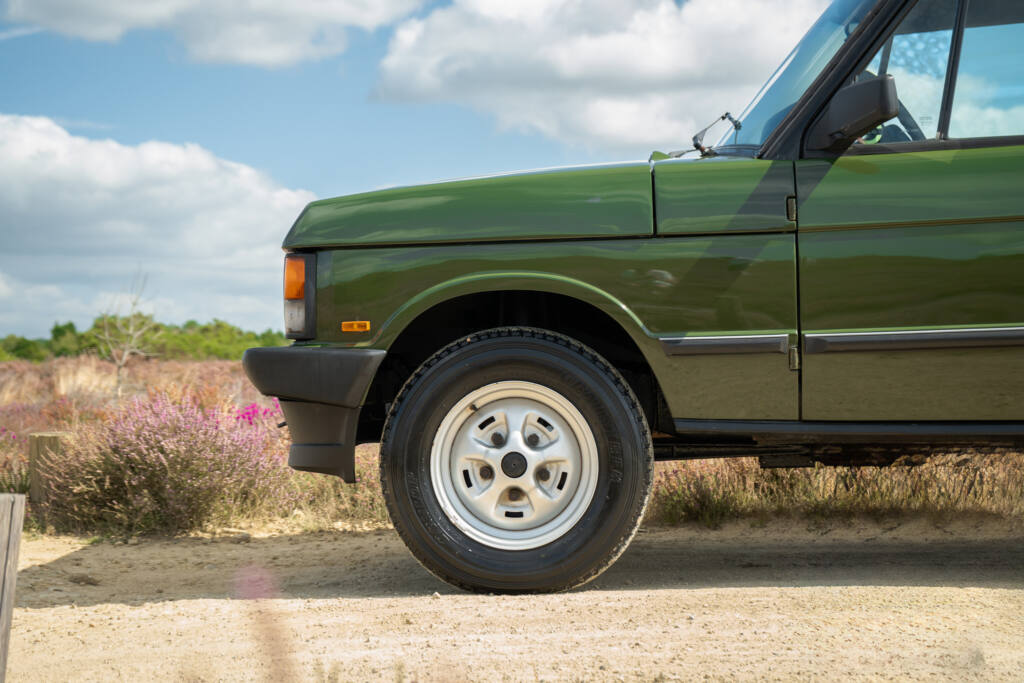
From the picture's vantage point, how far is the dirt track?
289cm

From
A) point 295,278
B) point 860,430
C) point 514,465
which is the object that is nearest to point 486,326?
point 514,465

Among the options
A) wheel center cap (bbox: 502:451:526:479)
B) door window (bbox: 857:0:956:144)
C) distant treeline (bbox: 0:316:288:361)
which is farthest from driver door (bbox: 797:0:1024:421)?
distant treeline (bbox: 0:316:288:361)

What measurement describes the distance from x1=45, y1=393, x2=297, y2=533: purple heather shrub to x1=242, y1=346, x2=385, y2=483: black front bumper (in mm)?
2433

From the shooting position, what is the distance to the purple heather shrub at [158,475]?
6051mm

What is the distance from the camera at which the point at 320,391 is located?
389 cm

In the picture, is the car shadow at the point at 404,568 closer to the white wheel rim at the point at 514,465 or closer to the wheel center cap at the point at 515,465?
the white wheel rim at the point at 514,465

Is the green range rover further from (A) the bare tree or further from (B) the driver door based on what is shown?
(A) the bare tree

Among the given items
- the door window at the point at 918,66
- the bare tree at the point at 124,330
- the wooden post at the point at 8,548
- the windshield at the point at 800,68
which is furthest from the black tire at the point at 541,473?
the bare tree at the point at 124,330

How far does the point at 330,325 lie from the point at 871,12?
2664 millimetres

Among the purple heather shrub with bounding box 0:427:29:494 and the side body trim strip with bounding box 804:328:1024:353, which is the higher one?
the side body trim strip with bounding box 804:328:1024:353

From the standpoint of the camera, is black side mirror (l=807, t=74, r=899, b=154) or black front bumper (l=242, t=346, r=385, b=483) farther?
black front bumper (l=242, t=346, r=385, b=483)

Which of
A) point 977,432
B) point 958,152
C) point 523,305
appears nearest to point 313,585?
point 523,305

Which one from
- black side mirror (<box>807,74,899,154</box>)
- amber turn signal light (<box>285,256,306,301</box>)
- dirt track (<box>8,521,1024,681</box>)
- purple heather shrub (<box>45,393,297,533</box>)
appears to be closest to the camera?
dirt track (<box>8,521,1024,681</box>)

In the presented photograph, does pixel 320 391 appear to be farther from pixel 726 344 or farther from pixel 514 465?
pixel 726 344
